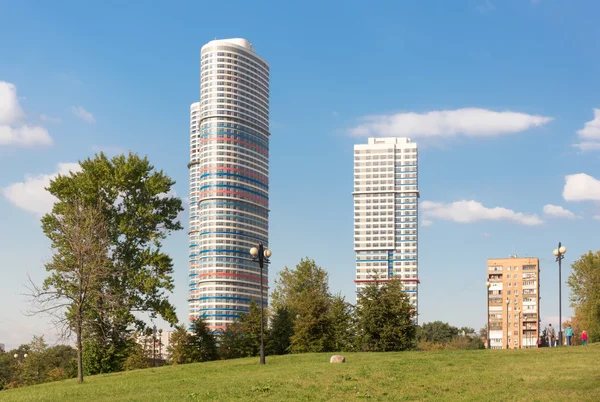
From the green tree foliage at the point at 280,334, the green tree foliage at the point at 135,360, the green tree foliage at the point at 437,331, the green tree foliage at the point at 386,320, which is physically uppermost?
the green tree foliage at the point at 386,320

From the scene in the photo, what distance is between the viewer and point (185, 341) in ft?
213

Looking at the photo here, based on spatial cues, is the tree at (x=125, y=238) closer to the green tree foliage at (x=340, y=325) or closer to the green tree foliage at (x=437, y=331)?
the green tree foliage at (x=340, y=325)

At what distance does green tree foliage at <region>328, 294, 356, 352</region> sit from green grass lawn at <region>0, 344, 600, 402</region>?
71.0ft

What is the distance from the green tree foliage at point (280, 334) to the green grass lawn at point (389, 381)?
2676 cm

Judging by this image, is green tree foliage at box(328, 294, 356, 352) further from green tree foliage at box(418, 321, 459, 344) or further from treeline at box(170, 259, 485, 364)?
green tree foliage at box(418, 321, 459, 344)

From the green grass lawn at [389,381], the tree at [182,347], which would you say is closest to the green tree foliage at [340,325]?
the tree at [182,347]

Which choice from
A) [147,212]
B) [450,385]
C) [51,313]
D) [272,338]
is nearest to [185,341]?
[272,338]

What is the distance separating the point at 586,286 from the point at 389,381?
69.6 m

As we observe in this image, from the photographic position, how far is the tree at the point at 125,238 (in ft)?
190

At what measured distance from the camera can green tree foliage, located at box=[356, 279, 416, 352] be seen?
55812 mm

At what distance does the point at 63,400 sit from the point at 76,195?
29375mm

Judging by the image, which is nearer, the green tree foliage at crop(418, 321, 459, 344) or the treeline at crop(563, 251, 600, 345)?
the treeline at crop(563, 251, 600, 345)

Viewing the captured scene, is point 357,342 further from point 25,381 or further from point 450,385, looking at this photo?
point 25,381

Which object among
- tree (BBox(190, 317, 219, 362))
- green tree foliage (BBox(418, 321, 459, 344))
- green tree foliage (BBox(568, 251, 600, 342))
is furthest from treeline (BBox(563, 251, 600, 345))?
green tree foliage (BBox(418, 321, 459, 344))
